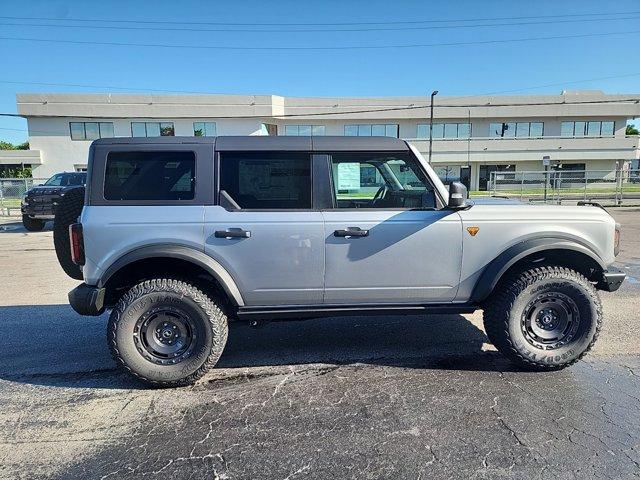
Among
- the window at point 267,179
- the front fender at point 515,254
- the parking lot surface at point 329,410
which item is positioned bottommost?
the parking lot surface at point 329,410

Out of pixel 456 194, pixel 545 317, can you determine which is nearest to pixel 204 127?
pixel 456 194

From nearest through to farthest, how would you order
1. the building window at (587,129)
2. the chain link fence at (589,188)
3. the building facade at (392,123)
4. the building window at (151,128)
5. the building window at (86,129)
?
the chain link fence at (589,188), the building facade at (392,123), the building window at (86,129), the building window at (151,128), the building window at (587,129)

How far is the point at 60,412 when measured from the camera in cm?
317

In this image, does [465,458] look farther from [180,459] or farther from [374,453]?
[180,459]

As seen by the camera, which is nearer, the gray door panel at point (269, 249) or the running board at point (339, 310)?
the gray door panel at point (269, 249)

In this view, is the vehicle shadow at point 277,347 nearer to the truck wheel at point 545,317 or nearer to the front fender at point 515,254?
the truck wheel at point 545,317

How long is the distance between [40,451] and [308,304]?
6.79ft

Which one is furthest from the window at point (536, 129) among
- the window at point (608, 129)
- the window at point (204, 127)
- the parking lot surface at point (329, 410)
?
the parking lot surface at point (329, 410)

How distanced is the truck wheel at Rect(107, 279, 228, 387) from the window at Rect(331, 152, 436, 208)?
1.50 metres

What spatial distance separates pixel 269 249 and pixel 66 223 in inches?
76.5

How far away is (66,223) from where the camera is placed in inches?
153

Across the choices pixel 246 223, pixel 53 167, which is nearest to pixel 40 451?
pixel 246 223

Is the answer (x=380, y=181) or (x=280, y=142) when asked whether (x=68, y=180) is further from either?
(x=380, y=181)

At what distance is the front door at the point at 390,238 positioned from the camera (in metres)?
3.53
